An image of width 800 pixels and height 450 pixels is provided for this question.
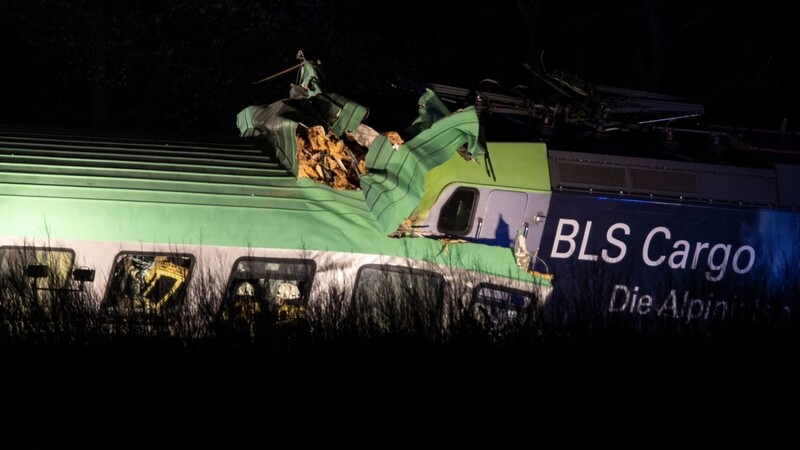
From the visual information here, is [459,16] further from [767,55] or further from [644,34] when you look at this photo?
[767,55]

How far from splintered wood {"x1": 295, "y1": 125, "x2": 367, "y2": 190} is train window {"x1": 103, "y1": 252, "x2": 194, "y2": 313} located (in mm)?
1428

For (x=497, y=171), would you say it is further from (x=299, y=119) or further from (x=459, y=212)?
(x=299, y=119)

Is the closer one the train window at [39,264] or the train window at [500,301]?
the train window at [500,301]

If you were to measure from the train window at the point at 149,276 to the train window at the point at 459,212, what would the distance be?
2381 millimetres

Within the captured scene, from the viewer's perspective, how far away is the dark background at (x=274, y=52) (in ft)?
52.4

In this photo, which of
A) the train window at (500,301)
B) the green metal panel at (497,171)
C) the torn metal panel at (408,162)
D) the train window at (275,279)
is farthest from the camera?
the green metal panel at (497,171)

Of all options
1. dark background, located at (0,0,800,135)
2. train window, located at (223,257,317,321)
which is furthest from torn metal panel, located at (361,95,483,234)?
dark background, located at (0,0,800,135)

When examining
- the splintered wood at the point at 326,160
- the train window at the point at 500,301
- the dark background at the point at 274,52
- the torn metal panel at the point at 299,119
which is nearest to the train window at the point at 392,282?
the train window at the point at 500,301

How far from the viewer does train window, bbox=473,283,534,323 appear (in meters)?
7.96

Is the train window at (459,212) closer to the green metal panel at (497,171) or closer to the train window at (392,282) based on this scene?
the green metal panel at (497,171)

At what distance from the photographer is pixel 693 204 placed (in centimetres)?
1059

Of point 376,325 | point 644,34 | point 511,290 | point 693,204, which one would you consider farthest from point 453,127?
point 644,34

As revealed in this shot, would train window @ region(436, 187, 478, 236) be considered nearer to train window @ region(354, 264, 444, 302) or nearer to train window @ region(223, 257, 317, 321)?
train window @ region(354, 264, 444, 302)

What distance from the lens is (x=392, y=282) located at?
8.64 meters
